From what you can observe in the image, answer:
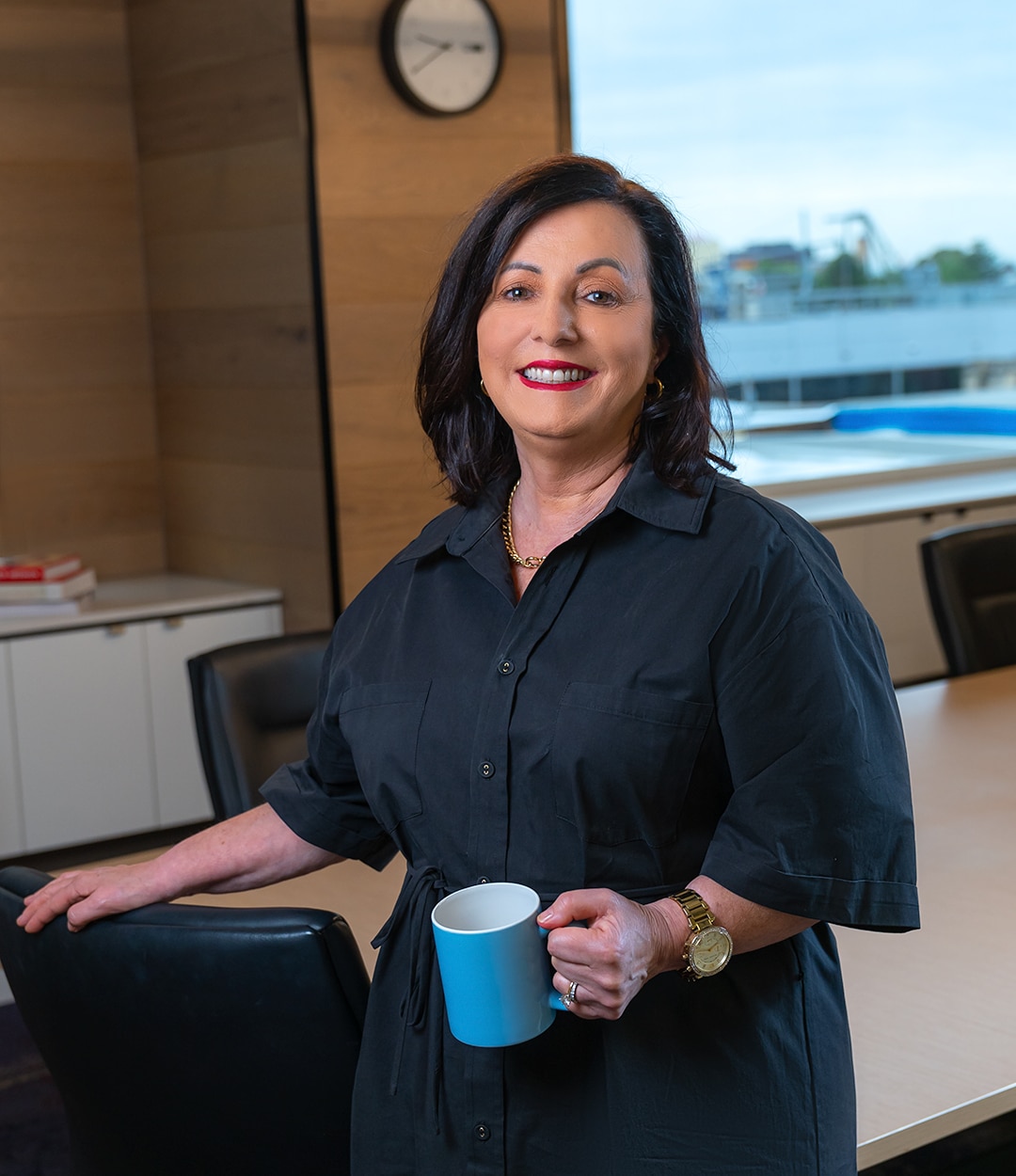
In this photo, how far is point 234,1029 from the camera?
1167 millimetres

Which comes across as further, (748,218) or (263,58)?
(748,218)

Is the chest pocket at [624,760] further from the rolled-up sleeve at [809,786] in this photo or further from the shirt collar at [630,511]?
the shirt collar at [630,511]

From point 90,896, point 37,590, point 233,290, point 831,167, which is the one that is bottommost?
point 37,590

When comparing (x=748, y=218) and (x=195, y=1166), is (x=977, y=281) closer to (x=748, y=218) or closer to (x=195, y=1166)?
(x=748, y=218)

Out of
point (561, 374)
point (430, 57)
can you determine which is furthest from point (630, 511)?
point (430, 57)

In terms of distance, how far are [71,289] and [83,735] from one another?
131 centimetres

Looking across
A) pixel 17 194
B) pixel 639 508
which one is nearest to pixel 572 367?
pixel 639 508

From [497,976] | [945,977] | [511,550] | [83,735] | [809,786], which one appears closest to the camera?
[497,976]

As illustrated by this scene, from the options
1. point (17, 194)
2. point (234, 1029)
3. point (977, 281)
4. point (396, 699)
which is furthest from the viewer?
point (977, 281)

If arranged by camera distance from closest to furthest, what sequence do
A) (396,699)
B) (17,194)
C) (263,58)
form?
(396,699), (263,58), (17,194)

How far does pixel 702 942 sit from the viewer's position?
109 cm

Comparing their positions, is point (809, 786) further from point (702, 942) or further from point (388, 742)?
point (388, 742)

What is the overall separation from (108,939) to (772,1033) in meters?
0.53

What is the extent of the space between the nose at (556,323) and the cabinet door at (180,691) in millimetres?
2823
